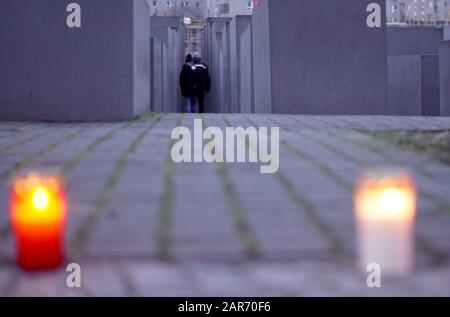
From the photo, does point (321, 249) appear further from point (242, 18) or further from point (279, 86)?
point (242, 18)

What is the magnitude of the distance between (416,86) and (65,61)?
40.2ft

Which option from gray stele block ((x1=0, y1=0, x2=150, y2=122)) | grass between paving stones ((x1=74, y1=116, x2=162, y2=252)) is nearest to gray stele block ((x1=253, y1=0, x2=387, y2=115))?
gray stele block ((x1=0, y1=0, x2=150, y2=122))

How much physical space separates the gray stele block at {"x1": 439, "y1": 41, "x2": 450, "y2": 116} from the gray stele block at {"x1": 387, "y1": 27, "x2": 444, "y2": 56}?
1057 cm

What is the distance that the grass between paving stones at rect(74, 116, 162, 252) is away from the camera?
344 centimetres

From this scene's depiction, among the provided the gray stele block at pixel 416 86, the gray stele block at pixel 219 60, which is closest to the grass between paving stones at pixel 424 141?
the gray stele block at pixel 416 86

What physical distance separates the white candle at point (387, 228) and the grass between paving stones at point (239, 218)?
1.50 feet

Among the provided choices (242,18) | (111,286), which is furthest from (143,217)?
(242,18)

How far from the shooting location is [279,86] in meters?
12.3

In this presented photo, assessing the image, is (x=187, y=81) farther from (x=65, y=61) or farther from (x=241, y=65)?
(x=65, y=61)

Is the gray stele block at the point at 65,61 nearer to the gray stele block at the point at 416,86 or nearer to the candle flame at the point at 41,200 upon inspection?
the candle flame at the point at 41,200

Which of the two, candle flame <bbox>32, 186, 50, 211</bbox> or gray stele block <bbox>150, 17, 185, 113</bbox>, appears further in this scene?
gray stele block <bbox>150, 17, 185, 113</bbox>

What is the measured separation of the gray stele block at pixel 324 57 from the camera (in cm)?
1215

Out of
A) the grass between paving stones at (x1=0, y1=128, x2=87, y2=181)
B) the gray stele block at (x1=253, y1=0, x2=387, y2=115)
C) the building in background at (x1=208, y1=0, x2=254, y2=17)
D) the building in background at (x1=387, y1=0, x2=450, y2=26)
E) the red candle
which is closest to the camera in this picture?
the red candle

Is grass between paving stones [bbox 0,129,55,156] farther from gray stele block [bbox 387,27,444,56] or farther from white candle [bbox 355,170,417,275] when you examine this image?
gray stele block [bbox 387,27,444,56]
